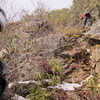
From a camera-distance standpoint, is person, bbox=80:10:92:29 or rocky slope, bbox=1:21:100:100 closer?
rocky slope, bbox=1:21:100:100

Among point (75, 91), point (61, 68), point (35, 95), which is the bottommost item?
point (75, 91)

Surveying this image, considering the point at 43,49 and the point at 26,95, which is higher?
the point at 43,49

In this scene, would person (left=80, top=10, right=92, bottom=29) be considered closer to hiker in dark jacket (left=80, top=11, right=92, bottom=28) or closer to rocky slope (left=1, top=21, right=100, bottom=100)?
hiker in dark jacket (left=80, top=11, right=92, bottom=28)

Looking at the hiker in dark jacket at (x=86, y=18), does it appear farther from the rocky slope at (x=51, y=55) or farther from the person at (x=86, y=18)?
the rocky slope at (x=51, y=55)

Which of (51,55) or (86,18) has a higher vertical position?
(86,18)

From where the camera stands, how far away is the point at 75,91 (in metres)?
4.57

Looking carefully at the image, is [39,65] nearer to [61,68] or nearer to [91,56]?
Result: [61,68]

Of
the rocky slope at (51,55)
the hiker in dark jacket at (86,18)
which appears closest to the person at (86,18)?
the hiker in dark jacket at (86,18)

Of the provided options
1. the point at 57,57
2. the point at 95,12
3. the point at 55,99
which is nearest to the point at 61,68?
the point at 57,57

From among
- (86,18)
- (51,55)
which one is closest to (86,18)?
(86,18)

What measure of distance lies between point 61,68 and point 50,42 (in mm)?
1240

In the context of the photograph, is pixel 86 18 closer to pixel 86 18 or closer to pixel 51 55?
pixel 86 18

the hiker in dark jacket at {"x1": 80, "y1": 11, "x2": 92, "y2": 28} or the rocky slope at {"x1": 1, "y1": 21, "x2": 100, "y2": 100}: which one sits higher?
the hiker in dark jacket at {"x1": 80, "y1": 11, "x2": 92, "y2": 28}

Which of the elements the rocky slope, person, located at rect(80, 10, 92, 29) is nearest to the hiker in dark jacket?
person, located at rect(80, 10, 92, 29)
